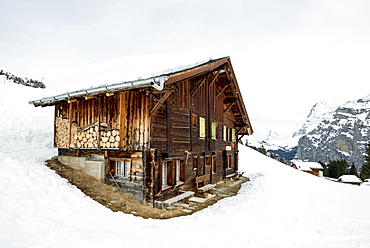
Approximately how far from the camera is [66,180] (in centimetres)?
872

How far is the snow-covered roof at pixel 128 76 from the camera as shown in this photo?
24.6 feet

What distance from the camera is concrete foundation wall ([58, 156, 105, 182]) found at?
32.1ft

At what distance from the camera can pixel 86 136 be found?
400 inches

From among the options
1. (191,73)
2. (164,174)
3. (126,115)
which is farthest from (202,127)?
(126,115)

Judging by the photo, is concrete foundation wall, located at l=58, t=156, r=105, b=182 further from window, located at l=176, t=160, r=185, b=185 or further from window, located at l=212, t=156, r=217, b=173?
window, located at l=212, t=156, r=217, b=173

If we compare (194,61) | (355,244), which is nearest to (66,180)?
(194,61)

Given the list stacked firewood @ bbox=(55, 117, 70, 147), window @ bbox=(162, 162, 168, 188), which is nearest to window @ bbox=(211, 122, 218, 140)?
window @ bbox=(162, 162, 168, 188)

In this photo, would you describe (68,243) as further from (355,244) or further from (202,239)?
(355,244)

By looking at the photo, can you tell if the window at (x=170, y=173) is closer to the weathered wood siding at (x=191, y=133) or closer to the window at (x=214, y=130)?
the weathered wood siding at (x=191, y=133)

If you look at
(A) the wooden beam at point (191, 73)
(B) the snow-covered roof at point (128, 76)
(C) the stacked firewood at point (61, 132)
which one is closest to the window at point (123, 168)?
(B) the snow-covered roof at point (128, 76)

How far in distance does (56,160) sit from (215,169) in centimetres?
1065

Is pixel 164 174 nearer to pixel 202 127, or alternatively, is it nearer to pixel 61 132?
pixel 202 127

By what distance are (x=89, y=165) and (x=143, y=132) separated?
3662mm

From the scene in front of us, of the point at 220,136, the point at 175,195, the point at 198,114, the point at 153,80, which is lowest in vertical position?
the point at 175,195
